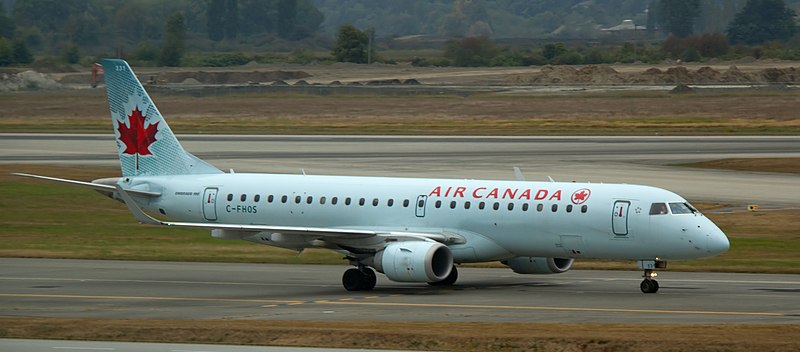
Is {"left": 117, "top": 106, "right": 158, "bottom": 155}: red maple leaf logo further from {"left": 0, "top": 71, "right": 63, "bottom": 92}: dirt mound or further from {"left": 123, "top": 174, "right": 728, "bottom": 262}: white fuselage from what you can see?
{"left": 0, "top": 71, "right": 63, "bottom": 92}: dirt mound

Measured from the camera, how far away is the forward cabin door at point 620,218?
3741 centimetres

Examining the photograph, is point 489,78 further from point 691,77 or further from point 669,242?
point 669,242

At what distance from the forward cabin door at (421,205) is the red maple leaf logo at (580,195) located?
15.0 ft

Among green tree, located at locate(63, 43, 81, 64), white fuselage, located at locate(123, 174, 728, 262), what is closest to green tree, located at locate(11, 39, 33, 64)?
green tree, located at locate(63, 43, 81, 64)

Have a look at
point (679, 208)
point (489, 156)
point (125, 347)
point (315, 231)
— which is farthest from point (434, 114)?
point (125, 347)

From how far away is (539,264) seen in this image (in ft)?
134

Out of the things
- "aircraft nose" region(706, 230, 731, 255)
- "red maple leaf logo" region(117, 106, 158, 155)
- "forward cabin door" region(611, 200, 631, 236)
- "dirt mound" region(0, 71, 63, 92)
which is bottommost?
"dirt mound" region(0, 71, 63, 92)

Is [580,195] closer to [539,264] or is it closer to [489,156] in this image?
[539,264]

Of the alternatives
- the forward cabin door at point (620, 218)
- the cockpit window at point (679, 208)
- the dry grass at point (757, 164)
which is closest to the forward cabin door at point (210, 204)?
the forward cabin door at point (620, 218)

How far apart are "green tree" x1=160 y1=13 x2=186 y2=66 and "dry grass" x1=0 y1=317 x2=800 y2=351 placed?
14453 centimetres

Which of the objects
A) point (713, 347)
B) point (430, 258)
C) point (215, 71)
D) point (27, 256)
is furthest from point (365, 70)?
point (713, 347)

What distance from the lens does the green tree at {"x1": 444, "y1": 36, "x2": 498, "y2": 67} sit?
190 metres

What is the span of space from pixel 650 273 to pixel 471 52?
154485mm

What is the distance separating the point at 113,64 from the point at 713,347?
86.3ft
